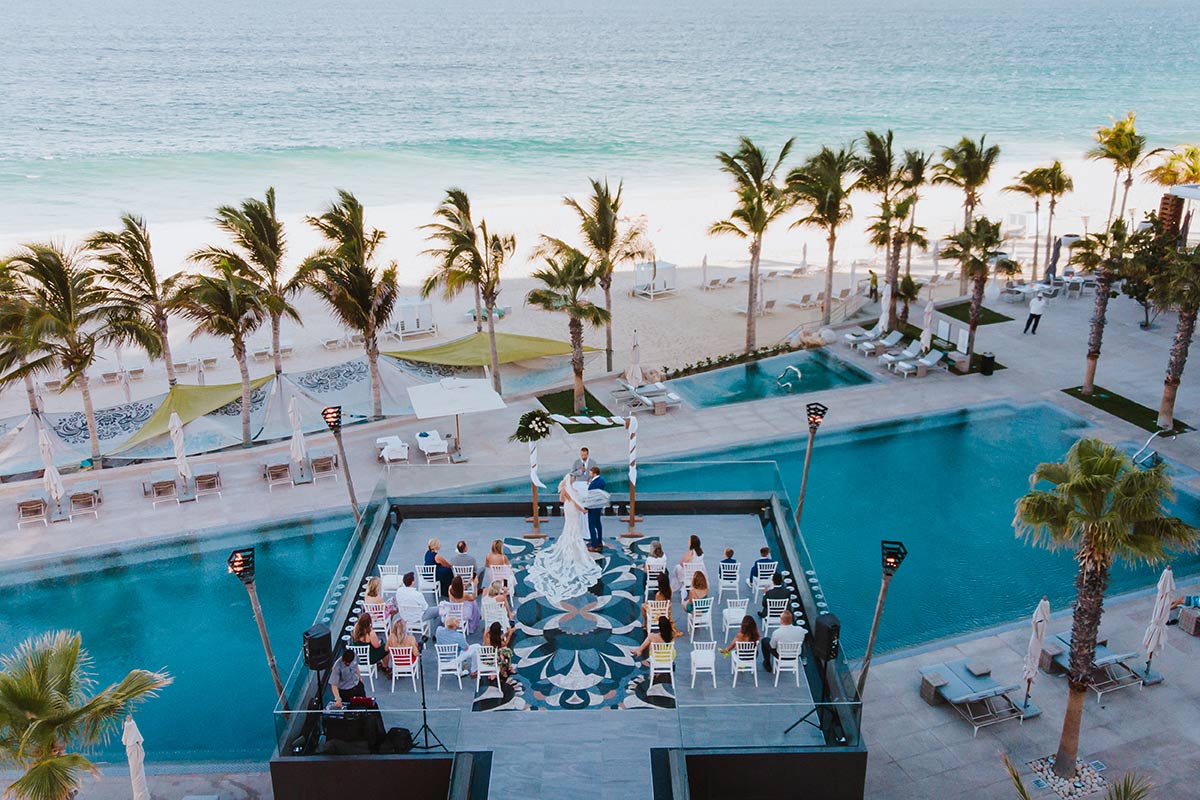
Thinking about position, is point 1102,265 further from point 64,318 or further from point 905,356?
point 64,318

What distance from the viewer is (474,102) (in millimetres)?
110062

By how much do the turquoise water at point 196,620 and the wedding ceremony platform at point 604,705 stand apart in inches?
79.2

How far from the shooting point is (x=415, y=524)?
797 inches

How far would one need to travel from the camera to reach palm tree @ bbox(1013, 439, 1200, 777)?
488 inches

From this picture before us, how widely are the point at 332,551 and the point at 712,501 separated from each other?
796cm

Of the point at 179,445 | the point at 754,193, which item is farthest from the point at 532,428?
the point at 754,193

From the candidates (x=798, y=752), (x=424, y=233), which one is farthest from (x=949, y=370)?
(x=424, y=233)

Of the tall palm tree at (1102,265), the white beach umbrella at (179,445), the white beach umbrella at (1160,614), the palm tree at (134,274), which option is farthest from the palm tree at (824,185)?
the white beach umbrella at (179,445)

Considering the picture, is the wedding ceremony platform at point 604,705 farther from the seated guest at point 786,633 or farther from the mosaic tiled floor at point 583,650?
the seated guest at point 786,633

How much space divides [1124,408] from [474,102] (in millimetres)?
93297

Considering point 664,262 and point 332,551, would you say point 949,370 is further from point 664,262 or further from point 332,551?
point 332,551

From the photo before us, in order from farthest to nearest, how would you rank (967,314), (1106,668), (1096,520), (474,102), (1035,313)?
(474,102) → (967,314) → (1035,313) → (1106,668) → (1096,520)

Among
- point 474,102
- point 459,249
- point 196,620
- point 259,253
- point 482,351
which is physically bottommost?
point 196,620

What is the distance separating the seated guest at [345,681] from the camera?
14016mm
